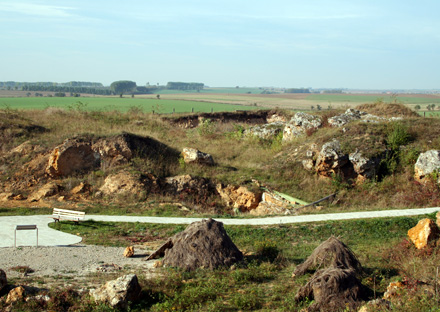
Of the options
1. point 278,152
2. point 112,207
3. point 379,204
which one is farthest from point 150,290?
point 278,152

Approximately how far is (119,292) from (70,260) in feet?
11.8

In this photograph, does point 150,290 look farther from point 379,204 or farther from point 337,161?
point 337,161

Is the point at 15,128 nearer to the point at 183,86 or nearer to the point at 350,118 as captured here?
the point at 350,118

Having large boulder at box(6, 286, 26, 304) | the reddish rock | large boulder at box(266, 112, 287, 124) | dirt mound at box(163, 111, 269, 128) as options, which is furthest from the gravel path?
large boulder at box(266, 112, 287, 124)

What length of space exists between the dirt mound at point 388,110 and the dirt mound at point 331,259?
2046cm

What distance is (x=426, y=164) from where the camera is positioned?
19.7 meters

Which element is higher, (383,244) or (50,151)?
(50,151)

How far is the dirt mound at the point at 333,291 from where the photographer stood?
26.9 ft

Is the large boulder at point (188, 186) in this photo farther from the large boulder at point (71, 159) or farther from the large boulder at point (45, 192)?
the large boulder at point (45, 192)

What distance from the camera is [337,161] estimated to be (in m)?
20.9

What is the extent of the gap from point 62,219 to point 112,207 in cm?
274

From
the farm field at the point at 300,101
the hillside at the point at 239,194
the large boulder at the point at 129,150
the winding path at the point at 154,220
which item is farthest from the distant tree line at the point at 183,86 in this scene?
the winding path at the point at 154,220

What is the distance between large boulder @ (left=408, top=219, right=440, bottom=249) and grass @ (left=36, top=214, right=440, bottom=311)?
240mm

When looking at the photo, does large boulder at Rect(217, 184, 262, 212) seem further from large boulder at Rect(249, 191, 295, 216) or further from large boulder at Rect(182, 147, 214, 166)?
large boulder at Rect(182, 147, 214, 166)
